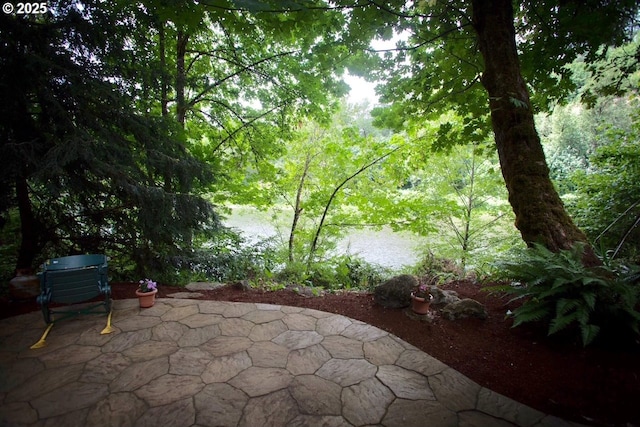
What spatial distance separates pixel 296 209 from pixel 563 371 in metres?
5.48

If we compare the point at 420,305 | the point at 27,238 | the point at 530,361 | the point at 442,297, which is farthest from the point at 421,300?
the point at 27,238

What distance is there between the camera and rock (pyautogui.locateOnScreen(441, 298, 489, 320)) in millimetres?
2646

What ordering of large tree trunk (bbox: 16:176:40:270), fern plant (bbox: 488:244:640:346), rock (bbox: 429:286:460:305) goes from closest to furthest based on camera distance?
fern plant (bbox: 488:244:640:346) < rock (bbox: 429:286:460:305) < large tree trunk (bbox: 16:176:40:270)

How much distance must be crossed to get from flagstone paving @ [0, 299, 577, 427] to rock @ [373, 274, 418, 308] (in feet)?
1.63

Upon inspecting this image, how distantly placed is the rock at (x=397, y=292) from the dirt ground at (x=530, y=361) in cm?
9

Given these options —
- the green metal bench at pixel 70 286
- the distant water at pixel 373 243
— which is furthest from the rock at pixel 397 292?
the distant water at pixel 373 243

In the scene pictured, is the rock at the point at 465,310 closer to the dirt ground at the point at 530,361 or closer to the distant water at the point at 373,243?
the dirt ground at the point at 530,361

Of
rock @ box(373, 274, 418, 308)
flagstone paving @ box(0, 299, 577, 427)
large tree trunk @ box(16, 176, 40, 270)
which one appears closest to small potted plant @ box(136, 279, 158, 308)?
flagstone paving @ box(0, 299, 577, 427)

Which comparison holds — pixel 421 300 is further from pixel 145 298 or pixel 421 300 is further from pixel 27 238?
pixel 27 238

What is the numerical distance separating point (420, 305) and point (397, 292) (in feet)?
1.03

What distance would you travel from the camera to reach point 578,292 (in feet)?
6.88

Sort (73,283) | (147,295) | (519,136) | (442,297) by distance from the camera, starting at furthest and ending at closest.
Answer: (147,295) → (442,297) → (73,283) → (519,136)

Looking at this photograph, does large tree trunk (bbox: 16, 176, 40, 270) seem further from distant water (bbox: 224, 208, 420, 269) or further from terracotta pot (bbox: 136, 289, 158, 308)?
distant water (bbox: 224, 208, 420, 269)

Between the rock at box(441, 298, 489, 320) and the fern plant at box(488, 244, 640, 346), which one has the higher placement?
the fern plant at box(488, 244, 640, 346)
